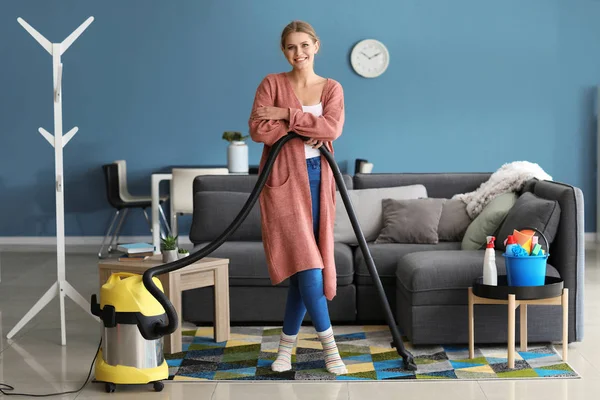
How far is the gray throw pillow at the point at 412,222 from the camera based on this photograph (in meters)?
4.80

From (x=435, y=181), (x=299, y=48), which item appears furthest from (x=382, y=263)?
(x=299, y=48)

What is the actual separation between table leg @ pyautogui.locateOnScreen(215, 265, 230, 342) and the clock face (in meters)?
4.27

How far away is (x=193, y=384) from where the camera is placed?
3455 mm

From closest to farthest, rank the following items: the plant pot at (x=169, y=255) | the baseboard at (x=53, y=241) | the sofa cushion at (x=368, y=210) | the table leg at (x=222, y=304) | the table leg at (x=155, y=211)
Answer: the plant pot at (x=169, y=255) → the table leg at (x=222, y=304) → the sofa cushion at (x=368, y=210) → the table leg at (x=155, y=211) → the baseboard at (x=53, y=241)

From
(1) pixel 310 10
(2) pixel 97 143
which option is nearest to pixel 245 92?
(1) pixel 310 10

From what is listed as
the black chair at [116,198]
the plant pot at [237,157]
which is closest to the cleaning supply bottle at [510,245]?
the plant pot at [237,157]

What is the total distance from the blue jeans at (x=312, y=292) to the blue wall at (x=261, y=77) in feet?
15.1

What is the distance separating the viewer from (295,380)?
3.48 meters

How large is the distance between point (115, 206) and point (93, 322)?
307 cm

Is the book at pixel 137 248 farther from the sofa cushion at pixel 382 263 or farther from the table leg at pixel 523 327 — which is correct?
the table leg at pixel 523 327

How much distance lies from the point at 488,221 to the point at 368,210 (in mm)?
820

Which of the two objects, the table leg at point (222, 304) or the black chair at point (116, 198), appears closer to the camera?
the table leg at point (222, 304)

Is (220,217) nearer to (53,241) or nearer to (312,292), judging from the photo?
(312,292)

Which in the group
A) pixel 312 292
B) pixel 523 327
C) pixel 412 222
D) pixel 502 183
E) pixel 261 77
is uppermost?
pixel 261 77
